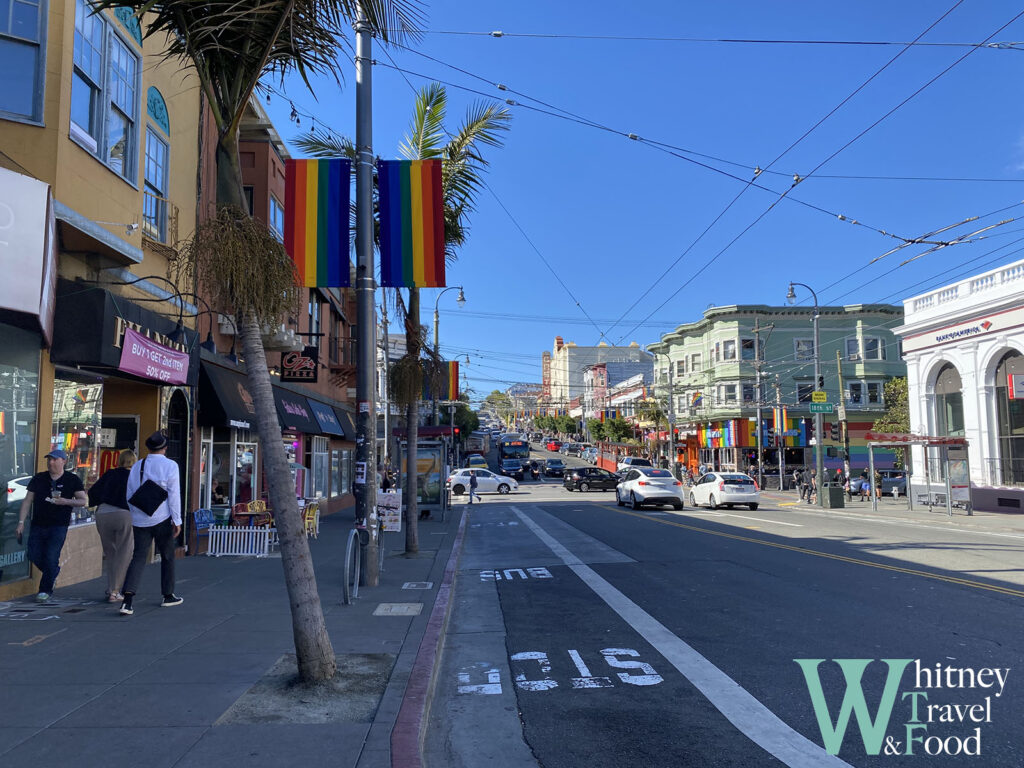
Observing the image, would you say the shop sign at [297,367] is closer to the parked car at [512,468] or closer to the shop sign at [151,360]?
the shop sign at [151,360]

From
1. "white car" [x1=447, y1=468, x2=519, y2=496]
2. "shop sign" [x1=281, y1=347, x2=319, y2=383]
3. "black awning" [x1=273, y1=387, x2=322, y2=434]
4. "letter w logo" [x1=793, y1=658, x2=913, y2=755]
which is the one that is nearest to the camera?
"letter w logo" [x1=793, y1=658, x2=913, y2=755]

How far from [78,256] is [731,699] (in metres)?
9.57

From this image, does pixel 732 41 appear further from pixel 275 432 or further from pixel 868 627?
pixel 275 432

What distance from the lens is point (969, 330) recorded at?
29078 millimetres

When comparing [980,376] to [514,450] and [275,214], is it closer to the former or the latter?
[275,214]

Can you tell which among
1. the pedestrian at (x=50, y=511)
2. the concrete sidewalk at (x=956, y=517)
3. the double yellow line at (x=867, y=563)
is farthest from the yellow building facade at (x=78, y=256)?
the concrete sidewalk at (x=956, y=517)

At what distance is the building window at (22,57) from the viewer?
362 inches

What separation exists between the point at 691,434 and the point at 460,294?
1457 inches

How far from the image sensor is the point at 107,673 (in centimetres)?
604

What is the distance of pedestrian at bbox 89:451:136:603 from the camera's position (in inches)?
349

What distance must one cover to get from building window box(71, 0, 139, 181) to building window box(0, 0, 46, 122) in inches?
19.9

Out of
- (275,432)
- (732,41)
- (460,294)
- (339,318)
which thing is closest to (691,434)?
(460,294)

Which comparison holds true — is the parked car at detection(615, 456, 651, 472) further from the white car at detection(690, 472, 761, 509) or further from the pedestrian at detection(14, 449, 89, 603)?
the pedestrian at detection(14, 449, 89, 603)

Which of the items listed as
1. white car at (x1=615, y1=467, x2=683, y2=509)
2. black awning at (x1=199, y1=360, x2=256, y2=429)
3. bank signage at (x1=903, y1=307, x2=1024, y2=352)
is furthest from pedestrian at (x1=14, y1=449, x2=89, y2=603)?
bank signage at (x1=903, y1=307, x2=1024, y2=352)
